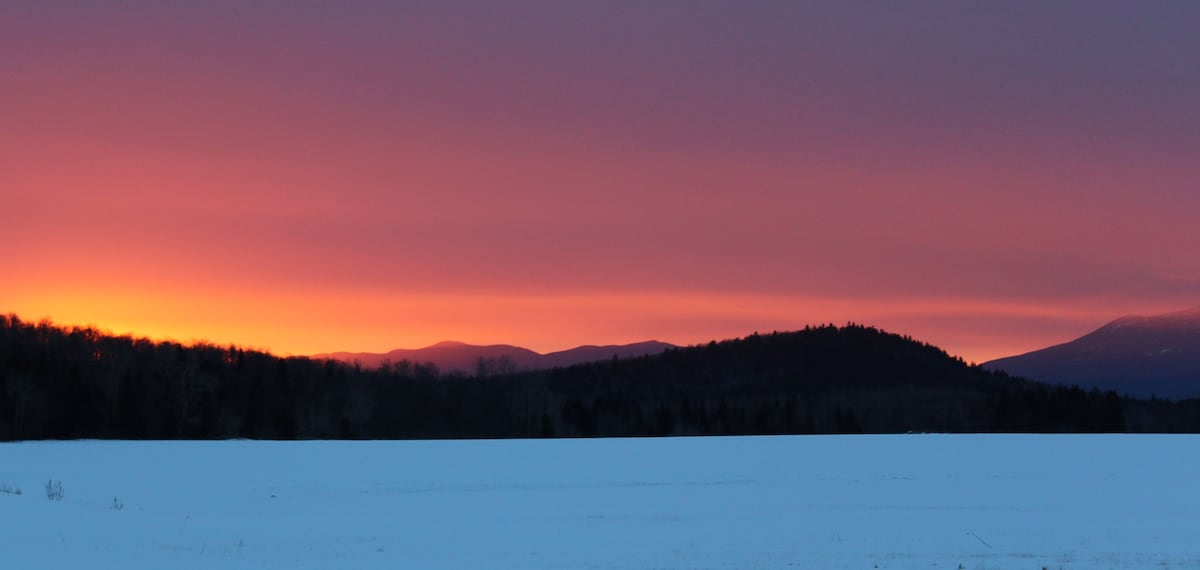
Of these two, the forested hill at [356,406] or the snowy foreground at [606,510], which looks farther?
the forested hill at [356,406]

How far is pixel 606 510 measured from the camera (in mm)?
30281

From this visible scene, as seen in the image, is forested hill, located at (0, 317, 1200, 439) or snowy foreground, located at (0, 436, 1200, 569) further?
forested hill, located at (0, 317, 1200, 439)

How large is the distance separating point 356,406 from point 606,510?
94.2 metres

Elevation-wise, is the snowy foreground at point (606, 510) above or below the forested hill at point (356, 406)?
below

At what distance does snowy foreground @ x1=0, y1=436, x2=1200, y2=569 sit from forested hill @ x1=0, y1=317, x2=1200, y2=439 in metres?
42.3

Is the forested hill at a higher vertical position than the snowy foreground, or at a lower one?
higher

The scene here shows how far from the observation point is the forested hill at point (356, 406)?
97812 mm

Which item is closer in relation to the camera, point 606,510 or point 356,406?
point 606,510

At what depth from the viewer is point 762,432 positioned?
430 ft

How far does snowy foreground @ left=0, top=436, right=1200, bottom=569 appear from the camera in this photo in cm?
2075

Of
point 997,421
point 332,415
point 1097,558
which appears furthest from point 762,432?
point 1097,558

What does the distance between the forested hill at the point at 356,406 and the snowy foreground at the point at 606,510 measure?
4226 centimetres

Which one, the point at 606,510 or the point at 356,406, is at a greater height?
the point at 356,406

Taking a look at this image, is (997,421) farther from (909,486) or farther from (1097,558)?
(1097,558)
